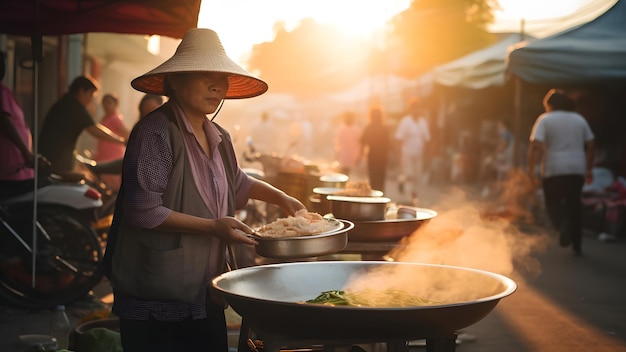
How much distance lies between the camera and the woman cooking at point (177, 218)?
312 cm

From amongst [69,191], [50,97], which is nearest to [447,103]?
[50,97]

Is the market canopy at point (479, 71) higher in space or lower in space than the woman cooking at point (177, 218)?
lower

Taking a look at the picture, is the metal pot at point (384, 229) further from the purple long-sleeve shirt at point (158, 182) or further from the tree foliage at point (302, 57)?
the tree foliage at point (302, 57)

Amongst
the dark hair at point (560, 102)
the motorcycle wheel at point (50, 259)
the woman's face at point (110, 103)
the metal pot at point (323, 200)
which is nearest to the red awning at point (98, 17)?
the motorcycle wheel at point (50, 259)

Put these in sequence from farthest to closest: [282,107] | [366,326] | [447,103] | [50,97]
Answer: [282,107], [447,103], [50,97], [366,326]

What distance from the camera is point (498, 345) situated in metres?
6.25

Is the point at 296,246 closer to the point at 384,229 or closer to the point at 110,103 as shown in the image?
the point at 384,229

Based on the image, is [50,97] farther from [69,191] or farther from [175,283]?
[175,283]

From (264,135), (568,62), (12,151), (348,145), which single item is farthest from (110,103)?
(264,135)

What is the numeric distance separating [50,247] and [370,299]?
15.4 ft

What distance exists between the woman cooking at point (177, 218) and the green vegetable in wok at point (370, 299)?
1.31 ft

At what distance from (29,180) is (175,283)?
438 centimetres

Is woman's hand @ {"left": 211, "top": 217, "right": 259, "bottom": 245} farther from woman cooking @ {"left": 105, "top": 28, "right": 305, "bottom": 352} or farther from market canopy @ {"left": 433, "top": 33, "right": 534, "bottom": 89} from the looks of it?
market canopy @ {"left": 433, "top": 33, "right": 534, "bottom": 89}

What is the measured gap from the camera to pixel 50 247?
7043mm
